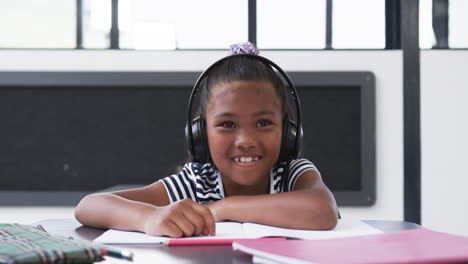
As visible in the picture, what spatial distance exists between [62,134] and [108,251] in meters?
2.25

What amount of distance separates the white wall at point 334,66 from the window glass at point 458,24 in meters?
0.33

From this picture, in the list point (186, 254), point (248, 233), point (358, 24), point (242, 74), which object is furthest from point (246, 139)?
point (358, 24)

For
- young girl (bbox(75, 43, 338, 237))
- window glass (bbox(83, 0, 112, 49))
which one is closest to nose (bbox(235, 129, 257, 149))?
young girl (bbox(75, 43, 338, 237))

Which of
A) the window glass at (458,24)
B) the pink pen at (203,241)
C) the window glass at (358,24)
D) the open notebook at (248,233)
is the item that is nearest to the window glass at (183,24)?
the window glass at (358,24)

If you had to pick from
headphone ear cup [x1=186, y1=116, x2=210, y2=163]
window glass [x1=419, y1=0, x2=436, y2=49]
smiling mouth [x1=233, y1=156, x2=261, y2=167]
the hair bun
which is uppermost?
window glass [x1=419, y1=0, x2=436, y2=49]

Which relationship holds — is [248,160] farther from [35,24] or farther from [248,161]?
[35,24]

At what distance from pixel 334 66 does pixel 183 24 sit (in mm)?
773

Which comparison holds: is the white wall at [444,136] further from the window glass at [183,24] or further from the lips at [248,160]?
the lips at [248,160]

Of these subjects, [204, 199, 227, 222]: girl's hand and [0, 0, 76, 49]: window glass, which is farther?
[0, 0, 76, 49]: window glass

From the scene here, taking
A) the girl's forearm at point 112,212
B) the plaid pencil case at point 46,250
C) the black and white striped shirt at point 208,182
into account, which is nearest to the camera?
the plaid pencil case at point 46,250

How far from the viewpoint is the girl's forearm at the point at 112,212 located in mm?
755

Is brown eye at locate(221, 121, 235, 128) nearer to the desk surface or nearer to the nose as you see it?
the nose

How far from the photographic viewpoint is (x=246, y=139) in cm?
100

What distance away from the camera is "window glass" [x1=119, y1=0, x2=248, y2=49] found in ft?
8.68
